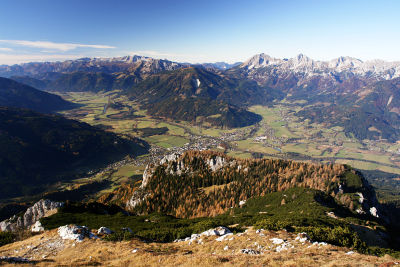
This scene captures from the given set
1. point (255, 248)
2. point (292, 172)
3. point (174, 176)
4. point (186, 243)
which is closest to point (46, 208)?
point (174, 176)

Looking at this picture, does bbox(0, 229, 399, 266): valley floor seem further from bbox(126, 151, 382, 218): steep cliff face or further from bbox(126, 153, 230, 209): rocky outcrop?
bbox(126, 153, 230, 209): rocky outcrop

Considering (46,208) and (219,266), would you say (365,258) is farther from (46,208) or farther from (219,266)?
(46,208)

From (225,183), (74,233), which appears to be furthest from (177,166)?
(74,233)

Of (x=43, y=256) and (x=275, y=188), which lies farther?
(x=275, y=188)

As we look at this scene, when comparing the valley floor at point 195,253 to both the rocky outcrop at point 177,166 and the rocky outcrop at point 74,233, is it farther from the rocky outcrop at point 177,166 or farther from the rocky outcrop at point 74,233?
the rocky outcrop at point 177,166

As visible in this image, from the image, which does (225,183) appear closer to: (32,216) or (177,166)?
(177,166)

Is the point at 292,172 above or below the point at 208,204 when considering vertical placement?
above

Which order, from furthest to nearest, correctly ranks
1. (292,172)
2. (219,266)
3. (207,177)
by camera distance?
(207,177), (292,172), (219,266)

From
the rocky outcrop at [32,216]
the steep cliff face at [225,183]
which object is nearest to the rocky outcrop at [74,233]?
the rocky outcrop at [32,216]
